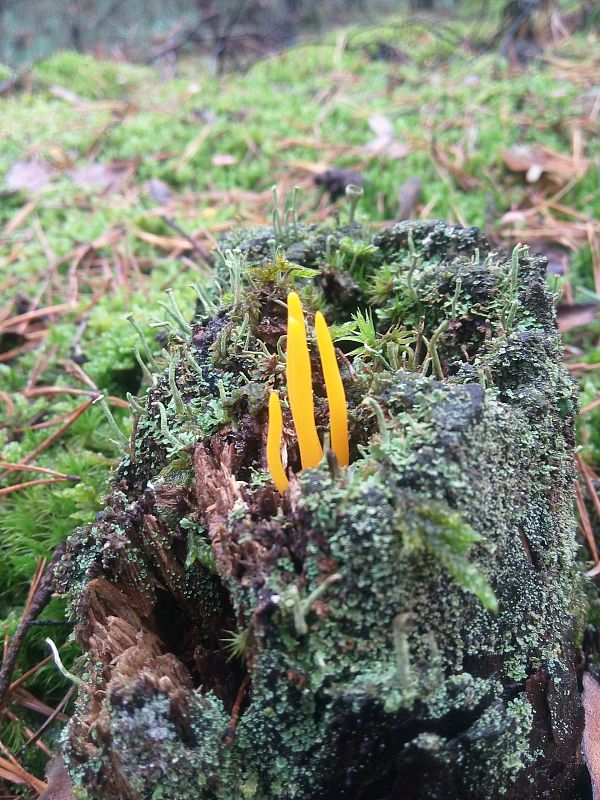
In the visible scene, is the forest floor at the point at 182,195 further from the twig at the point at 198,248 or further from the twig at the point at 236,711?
the twig at the point at 236,711

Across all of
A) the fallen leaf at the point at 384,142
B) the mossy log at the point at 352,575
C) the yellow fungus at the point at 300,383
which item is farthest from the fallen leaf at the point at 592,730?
the fallen leaf at the point at 384,142

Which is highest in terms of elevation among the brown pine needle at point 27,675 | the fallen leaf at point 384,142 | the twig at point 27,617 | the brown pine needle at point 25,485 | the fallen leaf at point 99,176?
the fallen leaf at point 99,176

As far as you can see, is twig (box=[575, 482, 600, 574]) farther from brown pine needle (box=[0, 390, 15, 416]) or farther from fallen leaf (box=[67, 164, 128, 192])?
fallen leaf (box=[67, 164, 128, 192])

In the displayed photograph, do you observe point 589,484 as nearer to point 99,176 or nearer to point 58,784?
point 58,784

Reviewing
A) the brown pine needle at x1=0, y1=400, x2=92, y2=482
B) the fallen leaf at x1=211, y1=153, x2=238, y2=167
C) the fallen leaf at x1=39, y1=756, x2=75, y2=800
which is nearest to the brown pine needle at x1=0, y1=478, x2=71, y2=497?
the brown pine needle at x1=0, y1=400, x2=92, y2=482

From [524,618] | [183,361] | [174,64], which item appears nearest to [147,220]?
[183,361]

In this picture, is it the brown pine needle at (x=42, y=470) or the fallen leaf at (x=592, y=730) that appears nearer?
the fallen leaf at (x=592, y=730)
